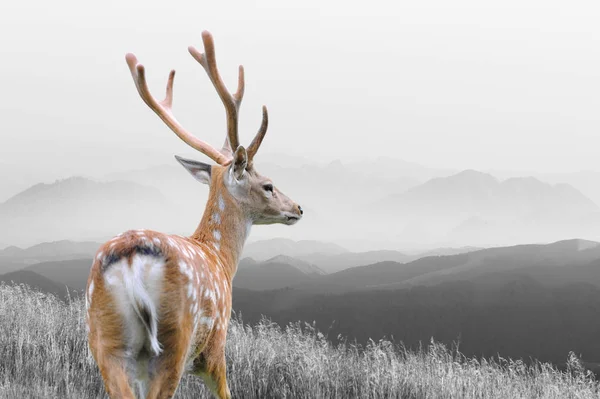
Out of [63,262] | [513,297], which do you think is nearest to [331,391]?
[513,297]

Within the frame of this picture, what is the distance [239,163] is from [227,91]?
1.06 metres

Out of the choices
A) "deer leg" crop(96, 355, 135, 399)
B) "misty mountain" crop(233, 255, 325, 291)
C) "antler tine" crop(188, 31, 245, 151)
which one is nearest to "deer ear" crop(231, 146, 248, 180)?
"antler tine" crop(188, 31, 245, 151)

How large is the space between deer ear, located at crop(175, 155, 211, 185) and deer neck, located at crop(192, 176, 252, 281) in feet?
0.65

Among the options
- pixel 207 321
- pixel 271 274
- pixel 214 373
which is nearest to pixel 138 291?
pixel 207 321

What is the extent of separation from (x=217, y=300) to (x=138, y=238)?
850mm

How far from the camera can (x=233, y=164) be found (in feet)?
14.8

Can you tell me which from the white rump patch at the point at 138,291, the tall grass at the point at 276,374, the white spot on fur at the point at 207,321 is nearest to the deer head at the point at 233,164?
the white spot on fur at the point at 207,321

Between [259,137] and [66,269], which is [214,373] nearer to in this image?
[259,137]

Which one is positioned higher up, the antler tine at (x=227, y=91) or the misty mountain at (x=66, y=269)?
the antler tine at (x=227, y=91)

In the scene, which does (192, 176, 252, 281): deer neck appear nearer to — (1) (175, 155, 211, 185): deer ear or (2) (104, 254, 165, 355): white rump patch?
(1) (175, 155, 211, 185): deer ear

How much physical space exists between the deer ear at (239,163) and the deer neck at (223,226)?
169 mm

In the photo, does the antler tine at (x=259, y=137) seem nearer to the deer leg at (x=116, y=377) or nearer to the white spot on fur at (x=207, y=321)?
the white spot on fur at (x=207, y=321)

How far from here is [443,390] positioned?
7191 mm

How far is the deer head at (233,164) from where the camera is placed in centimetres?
472
